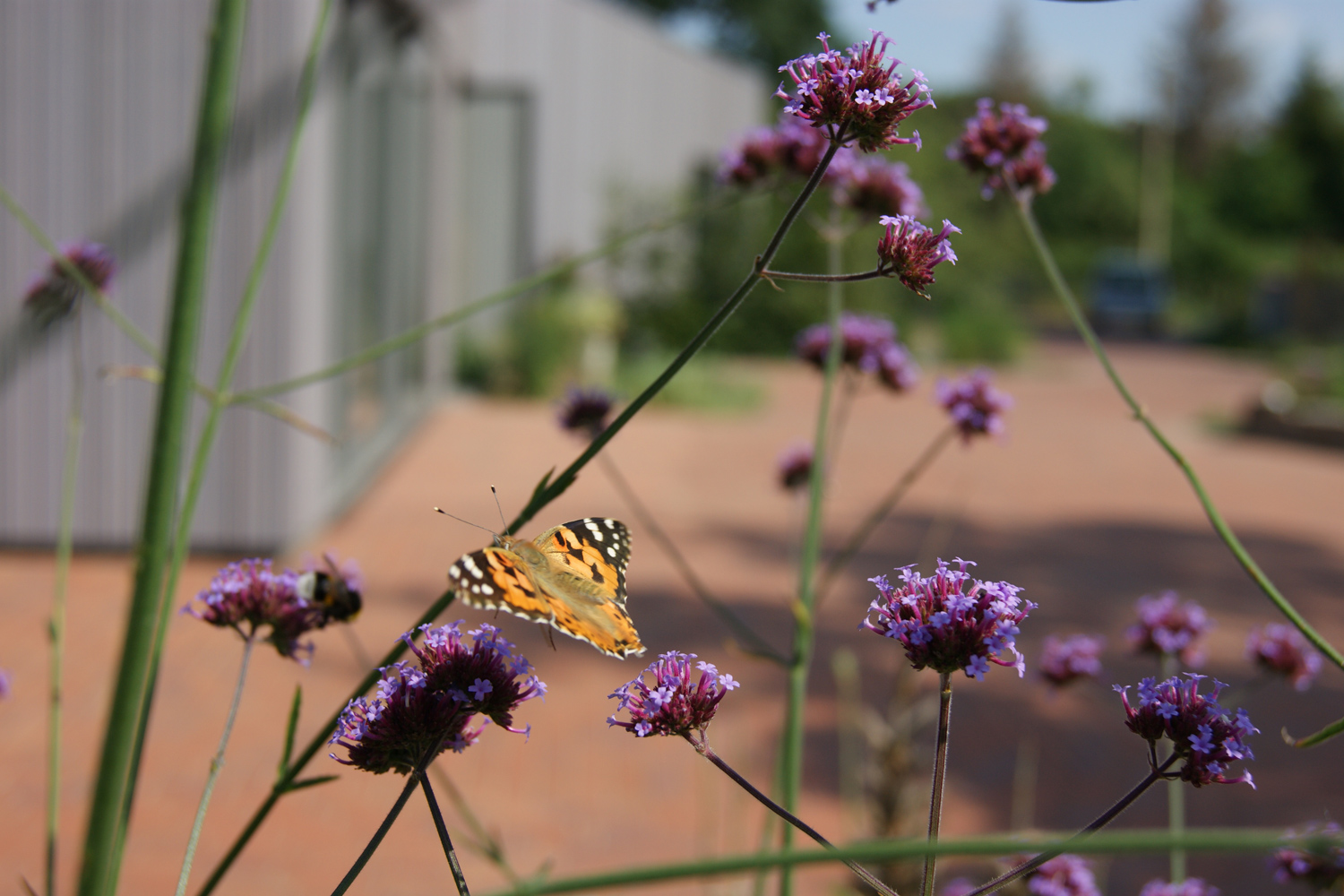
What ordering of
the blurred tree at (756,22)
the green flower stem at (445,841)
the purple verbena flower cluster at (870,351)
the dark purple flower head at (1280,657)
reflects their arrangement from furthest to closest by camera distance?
the blurred tree at (756,22) → the purple verbena flower cluster at (870,351) → the dark purple flower head at (1280,657) → the green flower stem at (445,841)

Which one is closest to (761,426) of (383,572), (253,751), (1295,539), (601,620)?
(1295,539)

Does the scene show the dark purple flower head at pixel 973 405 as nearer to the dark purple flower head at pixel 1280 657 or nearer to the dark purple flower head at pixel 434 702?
the dark purple flower head at pixel 1280 657

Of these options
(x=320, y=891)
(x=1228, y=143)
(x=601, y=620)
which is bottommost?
(x=320, y=891)

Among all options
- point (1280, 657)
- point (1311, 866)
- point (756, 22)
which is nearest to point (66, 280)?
point (1311, 866)

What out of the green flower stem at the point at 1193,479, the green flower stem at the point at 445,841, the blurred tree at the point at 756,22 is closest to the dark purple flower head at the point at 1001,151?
the green flower stem at the point at 1193,479

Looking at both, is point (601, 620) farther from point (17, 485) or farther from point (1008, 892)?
point (17, 485)

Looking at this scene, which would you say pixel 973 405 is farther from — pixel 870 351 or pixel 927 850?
pixel 927 850
